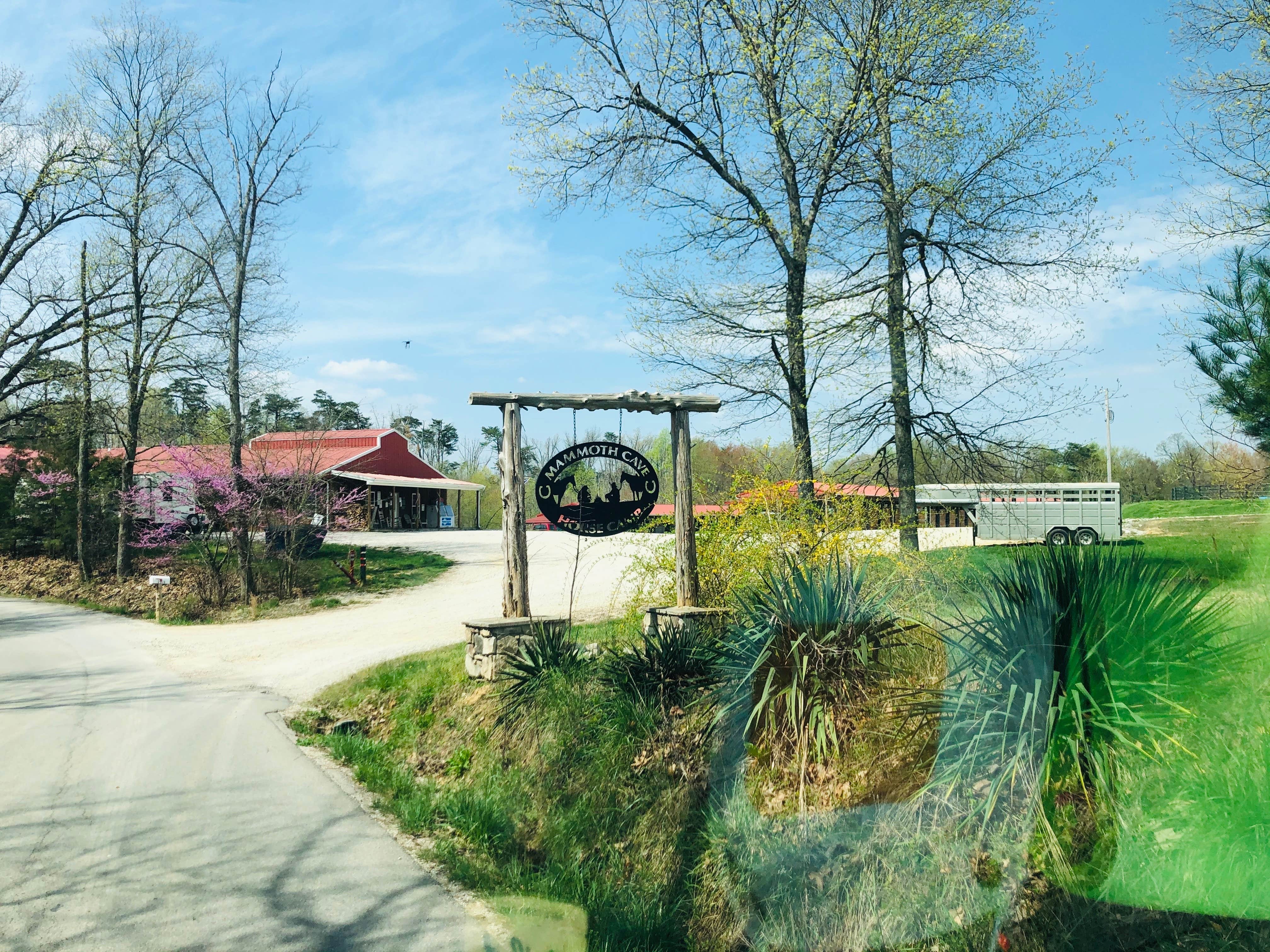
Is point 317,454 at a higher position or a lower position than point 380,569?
higher

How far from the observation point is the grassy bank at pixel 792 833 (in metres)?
3.98

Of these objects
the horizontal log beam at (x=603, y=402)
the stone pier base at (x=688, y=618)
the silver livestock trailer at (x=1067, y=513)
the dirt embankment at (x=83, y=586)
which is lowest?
the dirt embankment at (x=83, y=586)

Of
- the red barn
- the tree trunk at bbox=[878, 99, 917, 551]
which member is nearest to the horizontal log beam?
the tree trunk at bbox=[878, 99, 917, 551]

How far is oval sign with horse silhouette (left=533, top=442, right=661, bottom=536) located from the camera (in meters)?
9.22

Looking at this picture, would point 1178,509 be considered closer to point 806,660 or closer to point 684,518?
point 684,518

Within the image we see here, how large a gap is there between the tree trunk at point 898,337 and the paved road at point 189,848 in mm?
9682

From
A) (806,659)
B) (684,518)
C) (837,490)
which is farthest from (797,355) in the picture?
(806,659)

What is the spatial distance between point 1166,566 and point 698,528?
4928mm

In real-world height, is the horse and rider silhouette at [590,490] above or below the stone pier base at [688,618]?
above

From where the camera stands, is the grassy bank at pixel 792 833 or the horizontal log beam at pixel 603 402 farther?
the horizontal log beam at pixel 603 402

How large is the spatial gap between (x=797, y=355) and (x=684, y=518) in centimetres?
567

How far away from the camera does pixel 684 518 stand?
941cm

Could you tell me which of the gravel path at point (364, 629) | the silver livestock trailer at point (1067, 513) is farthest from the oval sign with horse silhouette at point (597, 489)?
the silver livestock trailer at point (1067, 513)

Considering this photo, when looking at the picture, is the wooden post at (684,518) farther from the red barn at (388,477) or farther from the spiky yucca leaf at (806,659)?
the red barn at (388,477)
